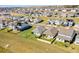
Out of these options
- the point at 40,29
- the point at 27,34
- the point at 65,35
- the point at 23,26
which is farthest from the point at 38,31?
the point at 65,35

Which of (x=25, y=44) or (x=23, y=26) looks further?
(x=23, y=26)

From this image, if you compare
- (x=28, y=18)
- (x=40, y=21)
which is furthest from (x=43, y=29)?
(x=28, y=18)

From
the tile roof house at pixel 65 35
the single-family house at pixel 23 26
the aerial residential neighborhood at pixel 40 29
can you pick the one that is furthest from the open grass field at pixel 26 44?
the tile roof house at pixel 65 35

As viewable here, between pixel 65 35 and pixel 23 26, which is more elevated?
pixel 23 26

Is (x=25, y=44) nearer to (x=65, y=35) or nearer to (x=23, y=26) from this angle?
(x=23, y=26)

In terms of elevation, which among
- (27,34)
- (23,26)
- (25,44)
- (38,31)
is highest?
(23,26)

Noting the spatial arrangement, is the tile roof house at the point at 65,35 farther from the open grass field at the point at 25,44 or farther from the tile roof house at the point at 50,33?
the open grass field at the point at 25,44
